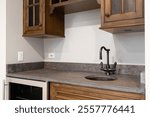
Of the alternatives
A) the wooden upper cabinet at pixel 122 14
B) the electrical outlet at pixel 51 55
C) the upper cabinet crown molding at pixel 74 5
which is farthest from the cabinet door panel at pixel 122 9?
the electrical outlet at pixel 51 55

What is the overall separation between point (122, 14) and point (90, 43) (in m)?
0.66

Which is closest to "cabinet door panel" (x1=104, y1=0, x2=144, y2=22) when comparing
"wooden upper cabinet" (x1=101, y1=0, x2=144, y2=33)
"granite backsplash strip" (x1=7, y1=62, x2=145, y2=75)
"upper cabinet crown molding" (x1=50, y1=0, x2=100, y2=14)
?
"wooden upper cabinet" (x1=101, y1=0, x2=144, y2=33)

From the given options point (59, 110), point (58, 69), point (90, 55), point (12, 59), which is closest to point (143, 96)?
point (59, 110)

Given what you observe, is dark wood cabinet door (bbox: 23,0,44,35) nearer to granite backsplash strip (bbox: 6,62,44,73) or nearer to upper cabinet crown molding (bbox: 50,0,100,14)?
upper cabinet crown molding (bbox: 50,0,100,14)

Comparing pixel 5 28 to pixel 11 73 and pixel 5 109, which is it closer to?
pixel 11 73

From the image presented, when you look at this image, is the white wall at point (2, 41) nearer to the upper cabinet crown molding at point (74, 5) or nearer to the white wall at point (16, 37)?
the white wall at point (16, 37)

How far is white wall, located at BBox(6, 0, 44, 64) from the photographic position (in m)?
1.90

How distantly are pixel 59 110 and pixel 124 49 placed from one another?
1.04 m

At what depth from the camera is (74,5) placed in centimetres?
179

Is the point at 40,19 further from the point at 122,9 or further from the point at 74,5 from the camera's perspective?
the point at 122,9

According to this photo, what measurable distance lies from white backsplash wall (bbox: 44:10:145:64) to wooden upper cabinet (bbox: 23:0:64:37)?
0.57ft

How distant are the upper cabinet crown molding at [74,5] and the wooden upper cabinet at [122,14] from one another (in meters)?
0.29

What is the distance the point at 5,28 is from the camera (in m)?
1.86

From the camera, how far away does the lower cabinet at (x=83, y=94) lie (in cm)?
117
